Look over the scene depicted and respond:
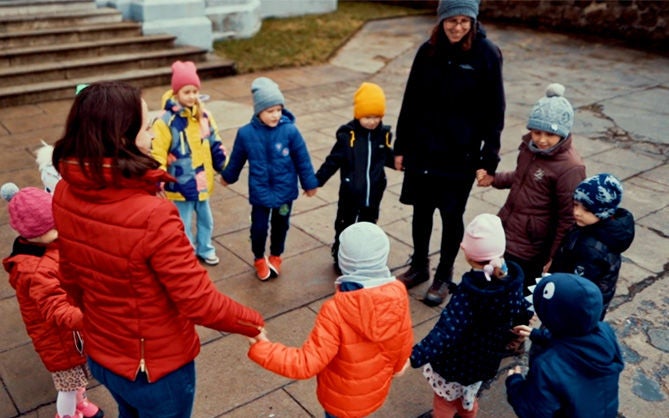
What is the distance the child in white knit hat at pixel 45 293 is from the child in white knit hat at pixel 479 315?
161cm

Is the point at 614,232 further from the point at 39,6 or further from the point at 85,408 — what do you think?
the point at 39,6

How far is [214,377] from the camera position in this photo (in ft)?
12.2

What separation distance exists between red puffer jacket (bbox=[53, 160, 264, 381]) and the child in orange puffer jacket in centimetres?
25

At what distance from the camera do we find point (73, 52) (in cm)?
1000

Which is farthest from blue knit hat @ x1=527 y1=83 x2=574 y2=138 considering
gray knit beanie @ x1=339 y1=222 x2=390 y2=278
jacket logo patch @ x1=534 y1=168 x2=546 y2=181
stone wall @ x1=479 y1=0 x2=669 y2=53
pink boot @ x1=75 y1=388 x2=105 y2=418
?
stone wall @ x1=479 y1=0 x2=669 y2=53

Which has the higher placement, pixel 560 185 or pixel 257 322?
pixel 560 185

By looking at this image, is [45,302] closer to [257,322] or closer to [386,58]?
[257,322]

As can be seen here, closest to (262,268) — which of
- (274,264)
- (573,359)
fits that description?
(274,264)

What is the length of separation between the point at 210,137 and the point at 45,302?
2143mm

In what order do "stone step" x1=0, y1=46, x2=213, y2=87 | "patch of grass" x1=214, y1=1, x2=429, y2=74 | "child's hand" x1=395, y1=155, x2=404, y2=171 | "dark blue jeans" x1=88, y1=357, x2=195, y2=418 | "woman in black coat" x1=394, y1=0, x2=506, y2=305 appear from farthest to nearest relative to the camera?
1. "patch of grass" x1=214, y1=1, x2=429, y2=74
2. "stone step" x1=0, y1=46, x2=213, y2=87
3. "child's hand" x1=395, y1=155, x2=404, y2=171
4. "woman in black coat" x1=394, y1=0, x2=506, y2=305
5. "dark blue jeans" x1=88, y1=357, x2=195, y2=418

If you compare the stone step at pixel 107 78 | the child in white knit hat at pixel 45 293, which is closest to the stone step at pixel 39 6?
the stone step at pixel 107 78

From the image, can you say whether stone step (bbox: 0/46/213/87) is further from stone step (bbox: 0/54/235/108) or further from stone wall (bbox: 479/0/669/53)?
stone wall (bbox: 479/0/669/53)

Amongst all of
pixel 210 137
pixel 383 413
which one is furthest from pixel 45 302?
pixel 210 137

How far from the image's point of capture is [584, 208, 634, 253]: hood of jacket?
3189 mm
